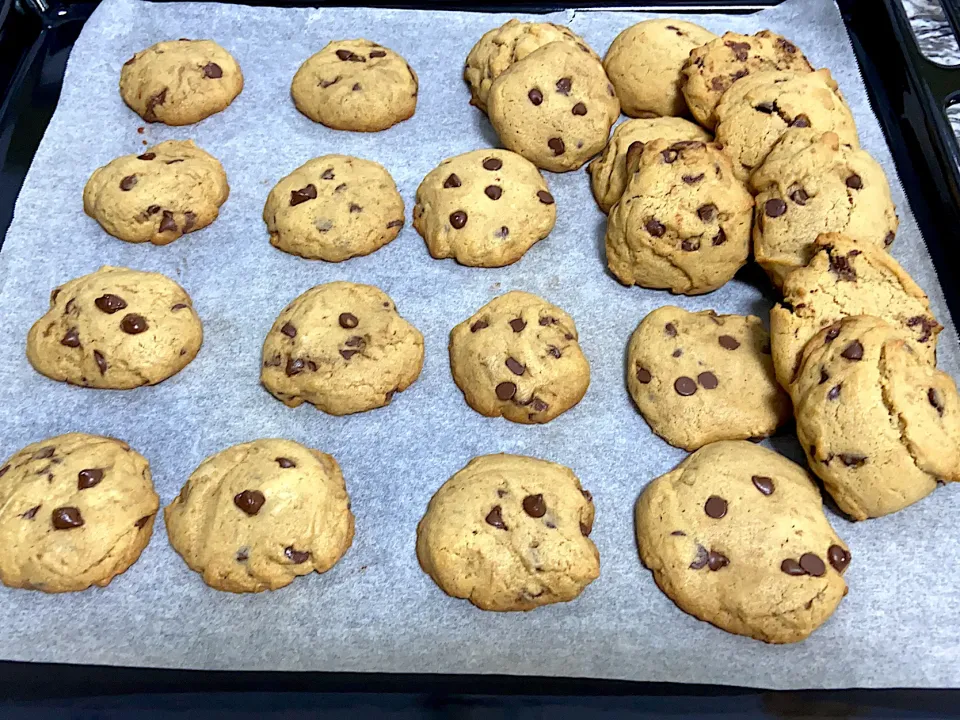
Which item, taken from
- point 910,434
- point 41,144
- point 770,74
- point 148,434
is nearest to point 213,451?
point 148,434

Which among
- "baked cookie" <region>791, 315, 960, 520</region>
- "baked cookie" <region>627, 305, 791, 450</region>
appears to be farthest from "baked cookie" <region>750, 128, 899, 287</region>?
"baked cookie" <region>791, 315, 960, 520</region>

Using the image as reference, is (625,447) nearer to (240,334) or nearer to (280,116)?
(240,334)

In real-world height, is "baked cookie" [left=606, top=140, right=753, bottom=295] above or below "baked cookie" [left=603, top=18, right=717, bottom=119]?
below

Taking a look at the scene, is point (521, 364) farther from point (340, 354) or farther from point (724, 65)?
point (724, 65)

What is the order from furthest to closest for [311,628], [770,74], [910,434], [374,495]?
[770,74] → [374,495] → [311,628] → [910,434]

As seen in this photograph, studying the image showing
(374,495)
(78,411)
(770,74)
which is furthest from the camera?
(770,74)

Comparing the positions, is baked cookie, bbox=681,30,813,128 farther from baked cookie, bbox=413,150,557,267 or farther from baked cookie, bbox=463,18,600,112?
baked cookie, bbox=413,150,557,267

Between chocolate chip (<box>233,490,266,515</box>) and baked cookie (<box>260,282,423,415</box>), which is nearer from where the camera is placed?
chocolate chip (<box>233,490,266,515</box>)
